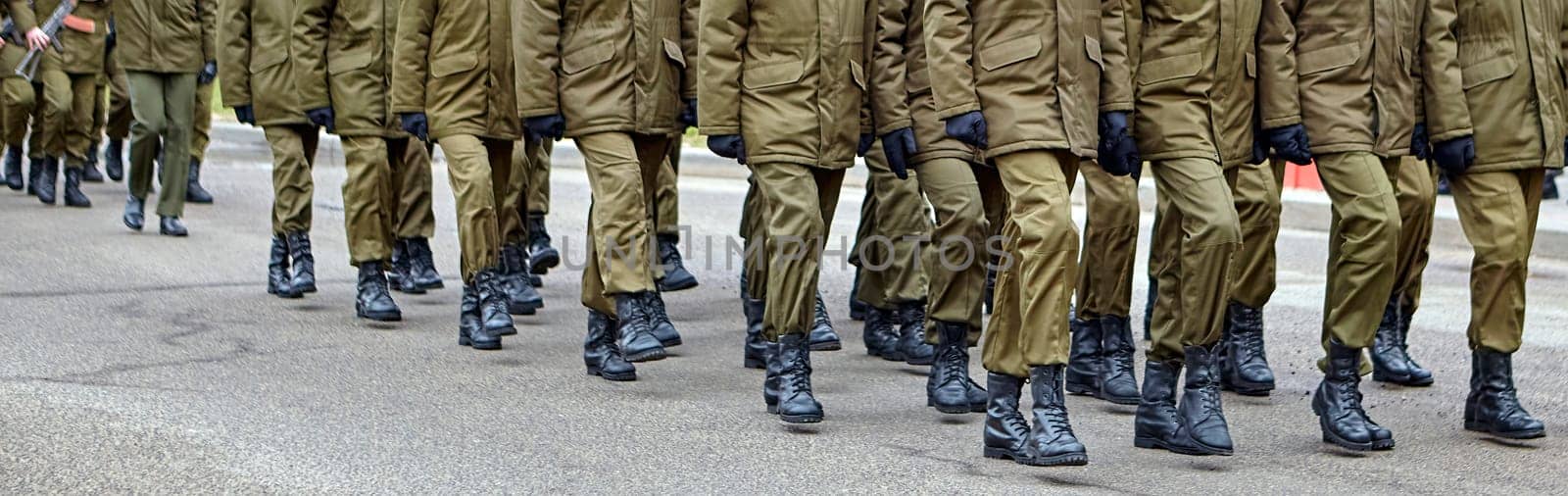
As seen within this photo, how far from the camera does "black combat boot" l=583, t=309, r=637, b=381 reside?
6949mm

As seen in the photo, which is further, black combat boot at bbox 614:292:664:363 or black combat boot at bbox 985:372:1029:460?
black combat boot at bbox 614:292:664:363

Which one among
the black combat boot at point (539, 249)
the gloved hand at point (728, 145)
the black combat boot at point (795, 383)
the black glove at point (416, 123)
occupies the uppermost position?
the gloved hand at point (728, 145)

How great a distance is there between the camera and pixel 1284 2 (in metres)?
6.25

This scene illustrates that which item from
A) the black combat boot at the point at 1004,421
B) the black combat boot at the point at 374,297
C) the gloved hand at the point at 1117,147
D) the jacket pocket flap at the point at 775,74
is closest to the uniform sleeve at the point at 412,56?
the black combat boot at the point at 374,297

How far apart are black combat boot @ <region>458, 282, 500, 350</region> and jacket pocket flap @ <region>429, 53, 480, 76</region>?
0.84 m

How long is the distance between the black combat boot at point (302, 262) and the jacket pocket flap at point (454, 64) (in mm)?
1671

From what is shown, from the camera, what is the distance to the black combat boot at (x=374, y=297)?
8.28 m

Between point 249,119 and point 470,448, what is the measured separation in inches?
151

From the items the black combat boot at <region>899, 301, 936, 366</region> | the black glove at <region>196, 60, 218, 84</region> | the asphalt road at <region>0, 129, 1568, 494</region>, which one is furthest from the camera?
the black glove at <region>196, 60, 218, 84</region>

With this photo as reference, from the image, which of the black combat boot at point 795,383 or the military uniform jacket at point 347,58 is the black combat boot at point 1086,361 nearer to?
the black combat boot at point 795,383

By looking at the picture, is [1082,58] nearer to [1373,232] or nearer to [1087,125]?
[1087,125]

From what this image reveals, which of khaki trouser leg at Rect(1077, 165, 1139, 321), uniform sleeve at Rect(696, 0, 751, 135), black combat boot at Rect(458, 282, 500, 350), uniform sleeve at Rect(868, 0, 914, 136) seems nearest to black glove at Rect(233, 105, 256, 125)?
black combat boot at Rect(458, 282, 500, 350)

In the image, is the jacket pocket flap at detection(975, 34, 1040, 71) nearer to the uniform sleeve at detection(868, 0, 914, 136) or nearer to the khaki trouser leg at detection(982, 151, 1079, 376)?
the khaki trouser leg at detection(982, 151, 1079, 376)

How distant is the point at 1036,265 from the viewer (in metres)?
5.51
